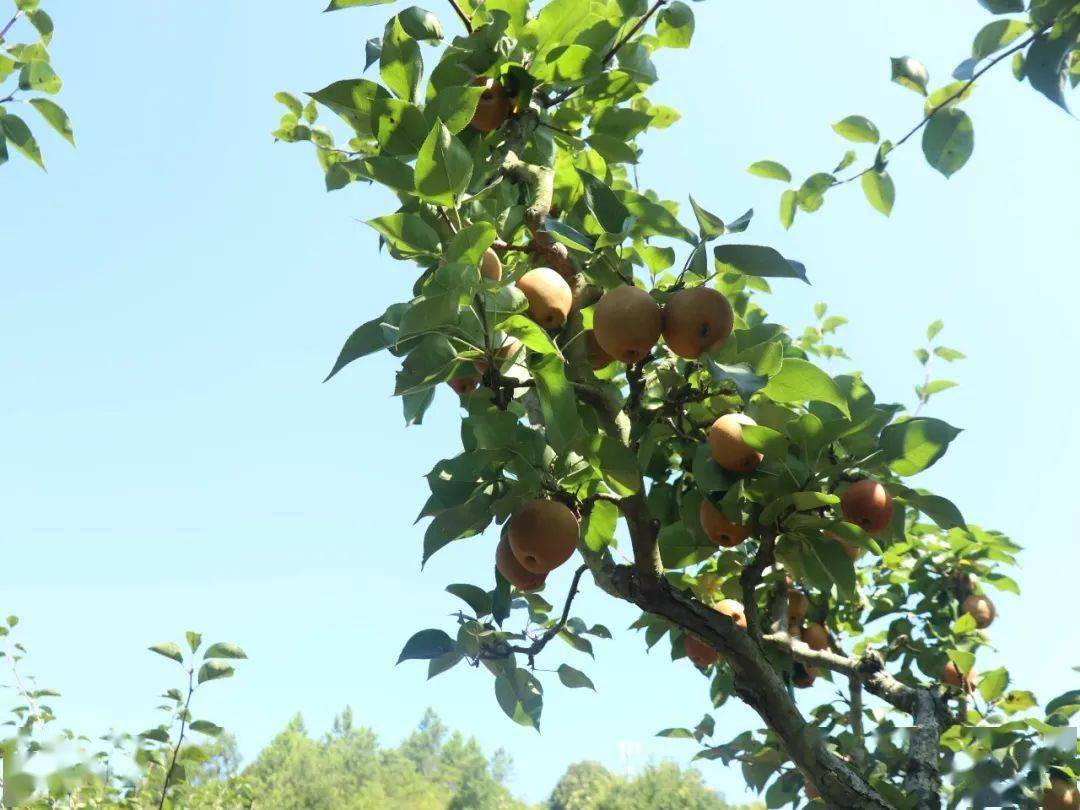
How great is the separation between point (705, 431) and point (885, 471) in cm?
38

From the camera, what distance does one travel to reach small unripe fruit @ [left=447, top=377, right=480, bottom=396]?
170 centimetres

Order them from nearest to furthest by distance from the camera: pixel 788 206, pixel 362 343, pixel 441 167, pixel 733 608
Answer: pixel 441 167
pixel 362 343
pixel 788 206
pixel 733 608

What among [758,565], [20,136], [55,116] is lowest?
[758,565]

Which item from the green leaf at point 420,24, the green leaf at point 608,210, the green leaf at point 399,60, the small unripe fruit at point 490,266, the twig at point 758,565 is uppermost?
the green leaf at point 420,24

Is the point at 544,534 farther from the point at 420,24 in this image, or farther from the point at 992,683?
the point at 992,683

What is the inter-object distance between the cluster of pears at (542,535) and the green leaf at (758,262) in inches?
21.7

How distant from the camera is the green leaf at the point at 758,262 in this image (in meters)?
1.51

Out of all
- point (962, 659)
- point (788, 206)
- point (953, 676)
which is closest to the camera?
point (788, 206)

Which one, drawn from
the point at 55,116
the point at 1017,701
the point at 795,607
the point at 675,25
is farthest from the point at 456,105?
the point at 1017,701

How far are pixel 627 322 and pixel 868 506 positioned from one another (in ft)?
2.02

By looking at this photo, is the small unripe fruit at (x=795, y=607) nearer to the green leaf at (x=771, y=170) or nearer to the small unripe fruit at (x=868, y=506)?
the small unripe fruit at (x=868, y=506)

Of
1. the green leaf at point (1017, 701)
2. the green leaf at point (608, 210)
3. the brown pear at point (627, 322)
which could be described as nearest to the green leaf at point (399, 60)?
the green leaf at point (608, 210)

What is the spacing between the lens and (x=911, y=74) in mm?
1594

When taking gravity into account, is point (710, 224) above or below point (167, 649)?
above
